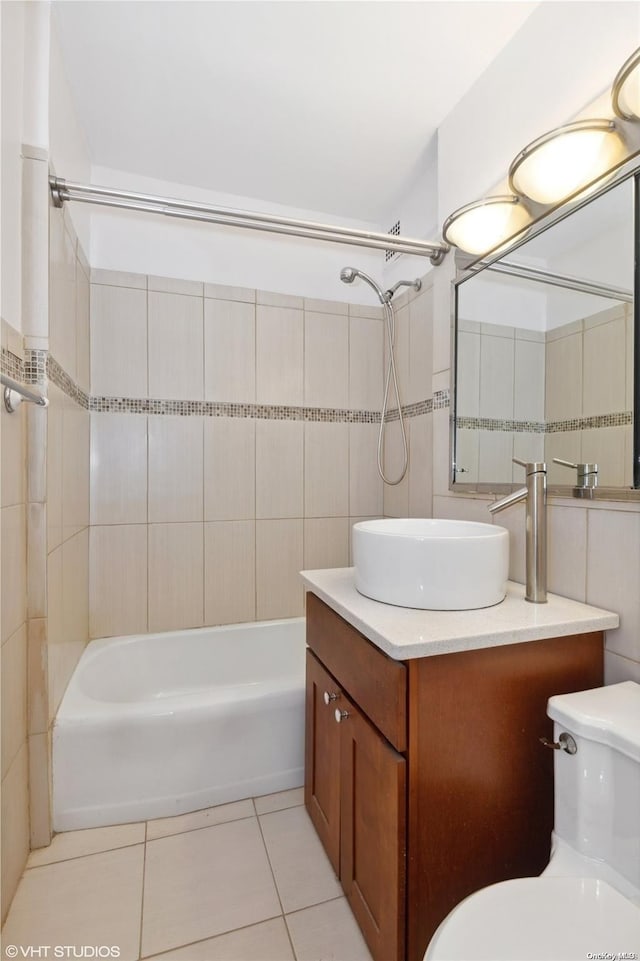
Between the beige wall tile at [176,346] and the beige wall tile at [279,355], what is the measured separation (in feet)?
0.92

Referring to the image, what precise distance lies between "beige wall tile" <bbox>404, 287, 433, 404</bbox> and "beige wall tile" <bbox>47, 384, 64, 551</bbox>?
139 cm

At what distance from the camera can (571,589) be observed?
46.6 inches

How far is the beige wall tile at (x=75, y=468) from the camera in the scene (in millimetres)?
1549

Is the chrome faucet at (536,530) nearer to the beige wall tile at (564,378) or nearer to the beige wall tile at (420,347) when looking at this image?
the beige wall tile at (564,378)

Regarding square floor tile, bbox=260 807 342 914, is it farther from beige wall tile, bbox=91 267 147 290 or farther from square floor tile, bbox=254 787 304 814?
beige wall tile, bbox=91 267 147 290

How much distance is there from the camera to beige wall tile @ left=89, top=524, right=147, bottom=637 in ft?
6.47

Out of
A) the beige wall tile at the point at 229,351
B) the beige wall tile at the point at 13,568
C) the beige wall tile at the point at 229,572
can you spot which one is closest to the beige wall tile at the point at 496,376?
the beige wall tile at the point at 229,351

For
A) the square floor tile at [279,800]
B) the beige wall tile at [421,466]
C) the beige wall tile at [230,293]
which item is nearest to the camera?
the square floor tile at [279,800]

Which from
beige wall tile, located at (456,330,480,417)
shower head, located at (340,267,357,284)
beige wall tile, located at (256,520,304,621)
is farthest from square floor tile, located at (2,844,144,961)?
shower head, located at (340,267,357,284)

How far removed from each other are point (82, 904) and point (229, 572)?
121cm

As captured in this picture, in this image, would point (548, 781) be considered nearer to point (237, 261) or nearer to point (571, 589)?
point (571, 589)

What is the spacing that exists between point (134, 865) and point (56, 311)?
1.66 meters

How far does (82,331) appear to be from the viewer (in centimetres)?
180

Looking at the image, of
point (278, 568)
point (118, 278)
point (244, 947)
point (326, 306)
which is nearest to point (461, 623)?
point (244, 947)
